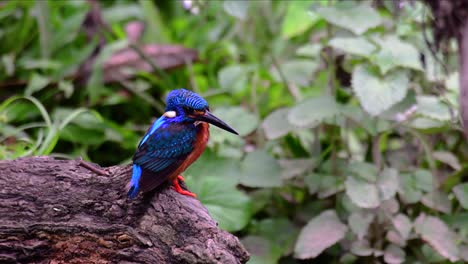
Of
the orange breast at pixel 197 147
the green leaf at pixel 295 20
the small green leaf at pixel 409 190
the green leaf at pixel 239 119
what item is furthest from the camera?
the green leaf at pixel 295 20

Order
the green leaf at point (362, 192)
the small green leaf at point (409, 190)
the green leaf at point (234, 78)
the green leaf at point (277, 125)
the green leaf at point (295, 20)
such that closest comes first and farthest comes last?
the green leaf at point (362, 192), the small green leaf at point (409, 190), the green leaf at point (277, 125), the green leaf at point (295, 20), the green leaf at point (234, 78)

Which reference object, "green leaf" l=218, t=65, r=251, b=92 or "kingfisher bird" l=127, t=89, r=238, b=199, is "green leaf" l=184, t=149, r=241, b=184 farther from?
"kingfisher bird" l=127, t=89, r=238, b=199

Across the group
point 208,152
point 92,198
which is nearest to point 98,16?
point 208,152

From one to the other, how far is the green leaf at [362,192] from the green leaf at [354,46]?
63 centimetres

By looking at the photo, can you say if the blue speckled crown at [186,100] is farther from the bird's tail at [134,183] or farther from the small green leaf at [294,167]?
the small green leaf at [294,167]

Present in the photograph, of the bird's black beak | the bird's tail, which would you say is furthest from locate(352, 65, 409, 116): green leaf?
the bird's tail

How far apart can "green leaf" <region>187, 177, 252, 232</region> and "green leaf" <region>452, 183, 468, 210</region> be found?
1.02 meters

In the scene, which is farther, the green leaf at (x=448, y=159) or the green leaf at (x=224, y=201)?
the green leaf at (x=448, y=159)

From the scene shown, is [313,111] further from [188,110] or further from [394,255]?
[188,110]

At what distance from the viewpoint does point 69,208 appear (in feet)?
9.03

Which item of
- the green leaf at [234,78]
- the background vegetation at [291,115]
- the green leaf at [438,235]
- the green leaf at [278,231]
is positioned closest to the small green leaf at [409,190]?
the background vegetation at [291,115]

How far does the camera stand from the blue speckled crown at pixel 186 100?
9.38 ft

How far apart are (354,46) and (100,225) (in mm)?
1800

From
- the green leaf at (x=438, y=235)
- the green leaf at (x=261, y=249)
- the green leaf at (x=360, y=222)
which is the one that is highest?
the green leaf at (x=261, y=249)
